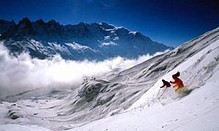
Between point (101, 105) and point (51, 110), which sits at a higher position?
point (51, 110)

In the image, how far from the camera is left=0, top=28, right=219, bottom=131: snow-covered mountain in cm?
1512

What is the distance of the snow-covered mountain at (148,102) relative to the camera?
1512cm

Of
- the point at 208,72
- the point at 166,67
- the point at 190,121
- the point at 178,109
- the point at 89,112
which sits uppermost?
the point at 166,67

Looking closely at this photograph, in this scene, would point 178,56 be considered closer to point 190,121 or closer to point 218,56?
point 218,56

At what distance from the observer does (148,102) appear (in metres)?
28.1

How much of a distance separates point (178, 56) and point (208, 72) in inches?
2264

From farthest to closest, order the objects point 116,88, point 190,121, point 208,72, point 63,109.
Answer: point 63,109
point 116,88
point 208,72
point 190,121

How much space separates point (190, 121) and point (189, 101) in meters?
3.94

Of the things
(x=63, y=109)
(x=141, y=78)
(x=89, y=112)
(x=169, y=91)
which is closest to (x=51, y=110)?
(x=63, y=109)

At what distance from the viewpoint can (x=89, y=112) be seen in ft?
274

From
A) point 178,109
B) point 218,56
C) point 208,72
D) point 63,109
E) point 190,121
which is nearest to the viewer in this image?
point 190,121

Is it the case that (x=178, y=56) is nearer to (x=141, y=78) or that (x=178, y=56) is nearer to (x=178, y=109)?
(x=141, y=78)

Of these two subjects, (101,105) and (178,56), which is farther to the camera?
(101,105)

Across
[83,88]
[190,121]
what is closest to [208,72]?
[190,121]
